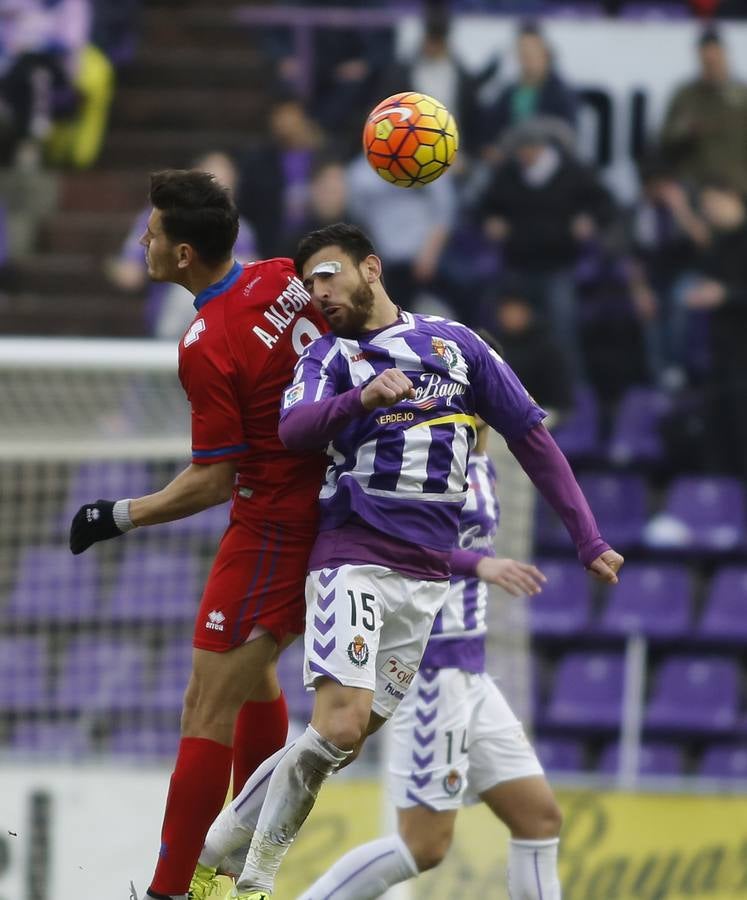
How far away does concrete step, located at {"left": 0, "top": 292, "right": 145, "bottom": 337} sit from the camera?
43.4ft

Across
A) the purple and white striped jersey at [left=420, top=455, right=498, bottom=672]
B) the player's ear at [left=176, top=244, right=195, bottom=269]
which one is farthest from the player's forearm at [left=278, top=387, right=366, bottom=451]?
the purple and white striped jersey at [left=420, top=455, right=498, bottom=672]

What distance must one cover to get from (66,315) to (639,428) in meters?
4.22

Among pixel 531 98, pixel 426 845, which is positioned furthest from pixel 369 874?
pixel 531 98

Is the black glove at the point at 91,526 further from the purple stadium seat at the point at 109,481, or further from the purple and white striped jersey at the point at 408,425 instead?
the purple stadium seat at the point at 109,481

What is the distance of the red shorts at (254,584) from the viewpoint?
6.21 meters

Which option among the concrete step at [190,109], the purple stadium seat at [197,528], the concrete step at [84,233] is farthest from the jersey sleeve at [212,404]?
the concrete step at [190,109]

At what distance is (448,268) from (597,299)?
1.16 metres

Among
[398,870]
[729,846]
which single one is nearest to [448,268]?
[729,846]

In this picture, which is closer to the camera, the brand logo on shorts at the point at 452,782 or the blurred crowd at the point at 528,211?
the brand logo on shorts at the point at 452,782

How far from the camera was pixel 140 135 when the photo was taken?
14.5 metres

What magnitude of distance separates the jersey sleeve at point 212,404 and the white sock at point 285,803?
0.97 metres

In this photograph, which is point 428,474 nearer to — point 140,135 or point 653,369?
point 653,369

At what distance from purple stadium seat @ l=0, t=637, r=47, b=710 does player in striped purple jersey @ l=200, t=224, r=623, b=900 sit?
3396mm

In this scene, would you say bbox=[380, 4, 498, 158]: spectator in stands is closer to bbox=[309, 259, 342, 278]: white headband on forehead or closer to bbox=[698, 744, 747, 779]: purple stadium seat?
bbox=[698, 744, 747, 779]: purple stadium seat
